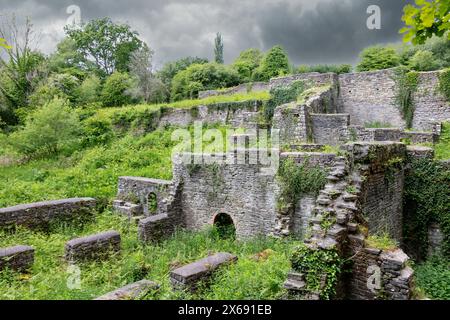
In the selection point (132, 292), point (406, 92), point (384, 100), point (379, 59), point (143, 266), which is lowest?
point (143, 266)

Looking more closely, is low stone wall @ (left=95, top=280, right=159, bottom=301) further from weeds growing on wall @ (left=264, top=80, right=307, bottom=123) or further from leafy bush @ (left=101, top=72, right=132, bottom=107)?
leafy bush @ (left=101, top=72, right=132, bottom=107)

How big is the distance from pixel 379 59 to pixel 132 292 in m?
28.0

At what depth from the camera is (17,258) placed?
836 centimetres

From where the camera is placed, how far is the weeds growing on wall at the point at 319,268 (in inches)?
228

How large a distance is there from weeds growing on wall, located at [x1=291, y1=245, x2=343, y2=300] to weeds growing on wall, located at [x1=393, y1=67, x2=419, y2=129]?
43.4ft

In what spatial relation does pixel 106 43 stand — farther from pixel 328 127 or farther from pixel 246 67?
pixel 328 127

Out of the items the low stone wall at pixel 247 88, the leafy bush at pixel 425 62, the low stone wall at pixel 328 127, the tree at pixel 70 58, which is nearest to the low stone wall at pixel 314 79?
the low stone wall at pixel 328 127

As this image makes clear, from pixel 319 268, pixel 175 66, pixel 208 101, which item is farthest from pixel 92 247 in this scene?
pixel 175 66

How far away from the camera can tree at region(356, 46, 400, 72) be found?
1130 inches

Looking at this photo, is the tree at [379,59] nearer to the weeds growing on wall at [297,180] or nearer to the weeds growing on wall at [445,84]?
the weeds growing on wall at [445,84]

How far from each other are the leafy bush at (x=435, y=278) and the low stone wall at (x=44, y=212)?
10210mm

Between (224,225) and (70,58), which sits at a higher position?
(70,58)

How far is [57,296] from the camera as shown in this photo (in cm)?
660
